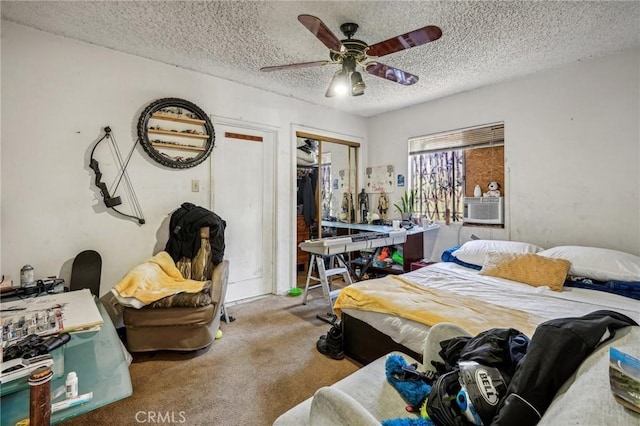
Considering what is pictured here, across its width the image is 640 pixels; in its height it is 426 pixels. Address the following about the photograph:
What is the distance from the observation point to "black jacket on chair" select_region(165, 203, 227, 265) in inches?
108

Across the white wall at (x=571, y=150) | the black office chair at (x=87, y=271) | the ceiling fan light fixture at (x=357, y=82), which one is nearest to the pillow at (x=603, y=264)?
the white wall at (x=571, y=150)

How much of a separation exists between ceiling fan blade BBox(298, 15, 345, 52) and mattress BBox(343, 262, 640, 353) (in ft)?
6.12

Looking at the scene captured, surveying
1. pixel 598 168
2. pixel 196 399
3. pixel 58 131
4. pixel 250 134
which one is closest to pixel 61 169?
pixel 58 131

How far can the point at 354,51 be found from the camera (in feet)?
7.09

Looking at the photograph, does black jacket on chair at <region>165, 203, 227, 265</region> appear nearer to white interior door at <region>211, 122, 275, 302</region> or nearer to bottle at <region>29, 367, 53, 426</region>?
white interior door at <region>211, 122, 275, 302</region>

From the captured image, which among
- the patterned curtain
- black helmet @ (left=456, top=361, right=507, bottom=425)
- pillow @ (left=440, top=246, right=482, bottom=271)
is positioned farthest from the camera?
the patterned curtain

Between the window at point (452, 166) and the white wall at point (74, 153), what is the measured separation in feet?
9.58

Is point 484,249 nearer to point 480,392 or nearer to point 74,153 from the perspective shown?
point 480,392

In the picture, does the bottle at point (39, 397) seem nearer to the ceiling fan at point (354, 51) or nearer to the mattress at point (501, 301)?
the mattress at point (501, 301)

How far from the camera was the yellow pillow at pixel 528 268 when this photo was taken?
237 centimetres

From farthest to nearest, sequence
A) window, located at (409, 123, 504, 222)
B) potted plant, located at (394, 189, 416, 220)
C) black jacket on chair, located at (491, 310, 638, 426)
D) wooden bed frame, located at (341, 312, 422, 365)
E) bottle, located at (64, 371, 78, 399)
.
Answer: potted plant, located at (394, 189, 416, 220), window, located at (409, 123, 504, 222), wooden bed frame, located at (341, 312, 422, 365), bottle, located at (64, 371, 78, 399), black jacket on chair, located at (491, 310, 638, 426)

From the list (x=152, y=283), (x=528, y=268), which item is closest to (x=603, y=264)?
(x=528, y=268)

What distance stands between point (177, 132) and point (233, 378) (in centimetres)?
238

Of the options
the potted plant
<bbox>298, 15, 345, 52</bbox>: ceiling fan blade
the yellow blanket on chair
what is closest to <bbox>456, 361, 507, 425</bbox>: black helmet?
<bbox>298, 15, 345, 52</bbox>: ceiling fan blade
